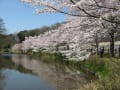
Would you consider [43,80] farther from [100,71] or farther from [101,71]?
[101,71]

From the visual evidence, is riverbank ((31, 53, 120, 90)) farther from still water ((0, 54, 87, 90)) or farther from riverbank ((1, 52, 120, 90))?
still water ((0, 54, 87, 90))

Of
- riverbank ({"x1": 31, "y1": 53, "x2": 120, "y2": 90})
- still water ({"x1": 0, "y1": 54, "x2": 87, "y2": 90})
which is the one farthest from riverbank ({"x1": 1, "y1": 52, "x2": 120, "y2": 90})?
still water ({"x1": 0, "y1": 54, "x2": 87, "y2": 90})

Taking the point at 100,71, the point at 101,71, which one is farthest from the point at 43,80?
the point at 101,71

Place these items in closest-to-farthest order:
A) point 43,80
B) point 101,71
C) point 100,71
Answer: point 101,71 < point 100,71 < point 43,80

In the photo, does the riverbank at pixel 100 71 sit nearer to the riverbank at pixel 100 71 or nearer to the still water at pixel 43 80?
the riverbank at pixel 100 71

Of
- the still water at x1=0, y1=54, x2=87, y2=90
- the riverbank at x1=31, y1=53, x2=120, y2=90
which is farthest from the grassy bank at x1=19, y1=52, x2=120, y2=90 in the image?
A: the still water at x1=0, y1=54, x2=87, y2=90

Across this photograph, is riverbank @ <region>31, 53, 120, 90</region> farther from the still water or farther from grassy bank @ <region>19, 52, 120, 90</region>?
the still water

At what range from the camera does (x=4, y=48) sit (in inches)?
4840

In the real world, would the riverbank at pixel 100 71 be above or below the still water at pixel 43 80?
above

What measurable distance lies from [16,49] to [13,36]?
20.8 meters

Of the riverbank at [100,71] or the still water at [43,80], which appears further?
the still water at [43,80]

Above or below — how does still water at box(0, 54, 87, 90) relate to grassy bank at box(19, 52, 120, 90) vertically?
below

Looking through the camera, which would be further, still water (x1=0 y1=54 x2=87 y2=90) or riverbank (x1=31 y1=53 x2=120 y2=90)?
still water (x1=0 y1=54 x2=87 y2=90)

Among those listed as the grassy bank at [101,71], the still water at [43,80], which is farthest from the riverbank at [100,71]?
the still water at [43,80]
